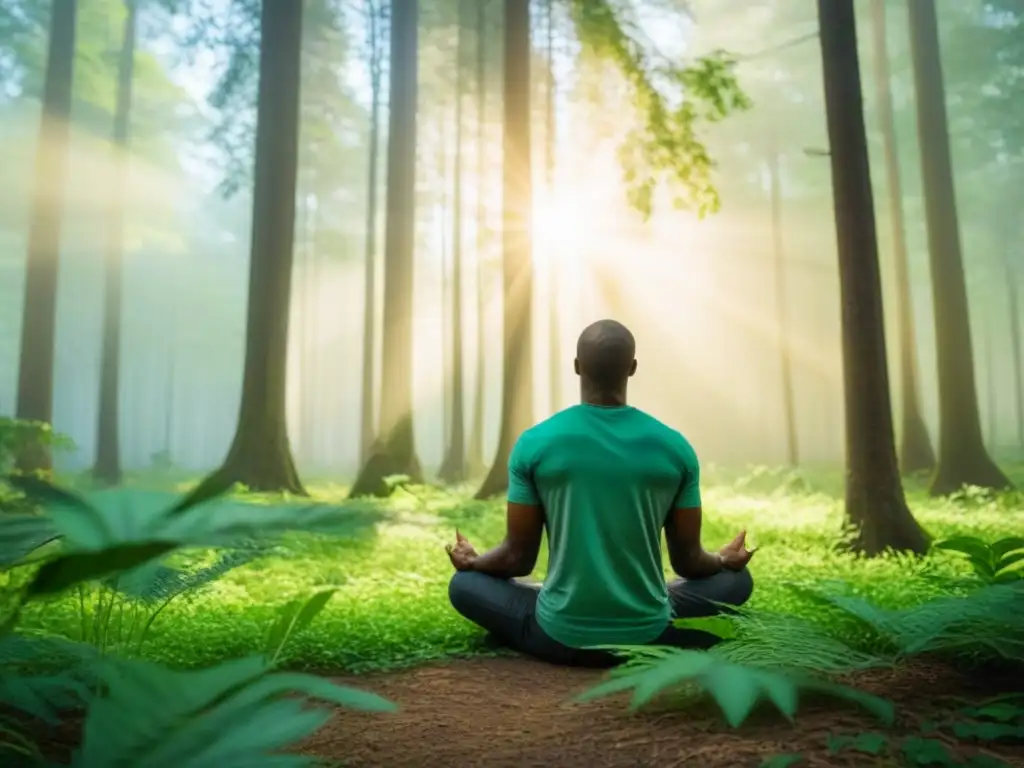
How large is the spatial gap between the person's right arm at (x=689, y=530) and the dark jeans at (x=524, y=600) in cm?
10

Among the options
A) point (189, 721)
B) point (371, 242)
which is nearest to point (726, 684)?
point (189, 721)

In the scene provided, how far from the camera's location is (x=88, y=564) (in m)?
0.92

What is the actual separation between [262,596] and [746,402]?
111 ft

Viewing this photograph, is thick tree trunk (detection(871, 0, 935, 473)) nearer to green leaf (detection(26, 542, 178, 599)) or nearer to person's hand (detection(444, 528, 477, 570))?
person's hand (detection(444, 528, 477, 570))

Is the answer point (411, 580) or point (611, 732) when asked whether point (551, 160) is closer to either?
point (411, 580)

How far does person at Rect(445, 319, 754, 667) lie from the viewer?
124 inches

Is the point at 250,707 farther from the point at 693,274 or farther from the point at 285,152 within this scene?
the point at 693,274

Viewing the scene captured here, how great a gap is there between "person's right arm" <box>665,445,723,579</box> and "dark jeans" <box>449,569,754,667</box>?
0.10 m

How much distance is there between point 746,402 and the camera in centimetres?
3684

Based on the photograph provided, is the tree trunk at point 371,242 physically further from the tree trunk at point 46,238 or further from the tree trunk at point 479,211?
the tree trunk at point 46,238

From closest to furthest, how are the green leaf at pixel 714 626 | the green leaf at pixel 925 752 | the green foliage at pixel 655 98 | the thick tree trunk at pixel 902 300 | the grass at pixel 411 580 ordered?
the green leaf at pixel 925 752 → the green leaf at pixel 714 626 → the grass at pixel 411 580 → the green foliage at pixel 655 98 → the thick tree trunk at pixel 902 300

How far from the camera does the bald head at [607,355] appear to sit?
326 cm

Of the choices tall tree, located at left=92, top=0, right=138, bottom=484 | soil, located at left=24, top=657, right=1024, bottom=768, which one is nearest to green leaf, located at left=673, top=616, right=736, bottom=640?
soil, located at left=24, top=657, right=1024, bottom=768

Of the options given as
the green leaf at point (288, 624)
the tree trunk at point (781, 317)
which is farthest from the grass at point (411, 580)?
the tree trunk at point (781, 317)
